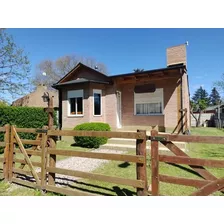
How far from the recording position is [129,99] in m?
12.7

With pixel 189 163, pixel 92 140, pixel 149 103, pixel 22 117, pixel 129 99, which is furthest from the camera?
pixel 129 99

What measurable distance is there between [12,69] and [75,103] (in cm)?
786

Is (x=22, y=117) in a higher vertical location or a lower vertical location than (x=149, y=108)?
lower

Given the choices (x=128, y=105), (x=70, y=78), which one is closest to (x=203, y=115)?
(x=128, y=105)

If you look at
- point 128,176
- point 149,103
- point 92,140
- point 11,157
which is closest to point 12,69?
point 92,140

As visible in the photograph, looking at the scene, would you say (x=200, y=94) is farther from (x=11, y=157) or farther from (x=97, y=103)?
(x=11, y=157)

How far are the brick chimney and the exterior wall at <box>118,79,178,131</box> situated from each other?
222cm

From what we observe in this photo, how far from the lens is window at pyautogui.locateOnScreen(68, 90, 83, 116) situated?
12453 mm

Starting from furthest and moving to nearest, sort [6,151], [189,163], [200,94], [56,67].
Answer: [200,94] < [56,67] < [6,151] < [189,163]

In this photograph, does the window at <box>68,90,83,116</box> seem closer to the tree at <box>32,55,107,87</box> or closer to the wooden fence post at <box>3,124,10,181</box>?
the wooden fence post at <box>3,124,10,181</box>

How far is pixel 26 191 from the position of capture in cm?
399

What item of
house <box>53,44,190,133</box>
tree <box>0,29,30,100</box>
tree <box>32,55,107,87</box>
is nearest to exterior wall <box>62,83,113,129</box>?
house <box>53,44,190,133</box>
